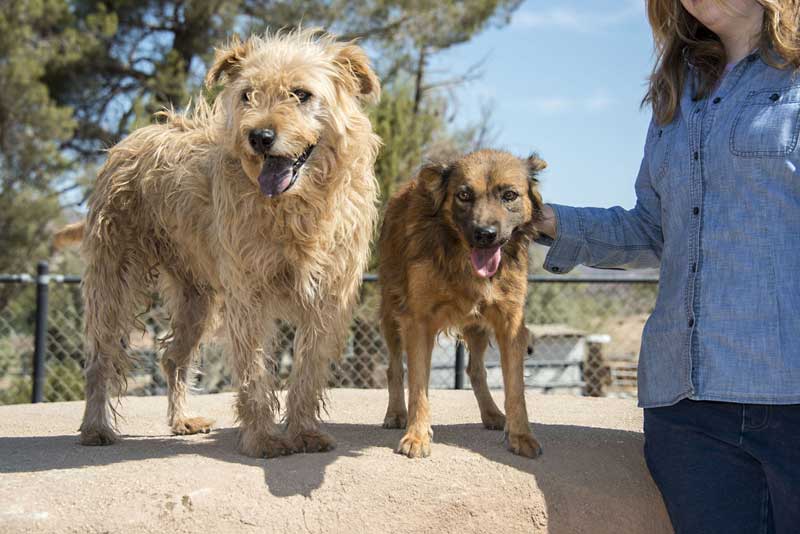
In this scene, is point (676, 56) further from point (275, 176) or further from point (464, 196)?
point (275, 176)

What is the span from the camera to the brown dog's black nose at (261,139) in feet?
12.4

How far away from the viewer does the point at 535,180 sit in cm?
457

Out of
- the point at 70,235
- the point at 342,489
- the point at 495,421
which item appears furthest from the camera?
the point at 70,235

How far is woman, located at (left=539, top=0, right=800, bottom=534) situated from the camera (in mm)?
3207

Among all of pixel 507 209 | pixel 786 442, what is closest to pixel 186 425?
pixel 507 209

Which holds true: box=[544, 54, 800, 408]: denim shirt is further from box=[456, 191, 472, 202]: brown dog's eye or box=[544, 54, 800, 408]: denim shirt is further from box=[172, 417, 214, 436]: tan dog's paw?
box=[172, 417, 214, 436]: tan dog's paw

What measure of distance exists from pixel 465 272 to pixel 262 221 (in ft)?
3.65

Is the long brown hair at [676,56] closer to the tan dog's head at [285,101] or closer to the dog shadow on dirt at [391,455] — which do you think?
the tan dog's head at [285,101]

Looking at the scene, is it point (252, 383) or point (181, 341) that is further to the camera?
point (181, 341)

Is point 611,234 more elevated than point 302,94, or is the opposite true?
point 302,94

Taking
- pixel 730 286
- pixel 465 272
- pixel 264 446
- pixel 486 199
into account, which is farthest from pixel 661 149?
pixel 264 446

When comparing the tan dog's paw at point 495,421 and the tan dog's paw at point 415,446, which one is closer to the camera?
the tan dog's paw at point 415,446

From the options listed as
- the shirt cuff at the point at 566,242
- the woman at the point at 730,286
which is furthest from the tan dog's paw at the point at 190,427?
the woman at the point at 730,286

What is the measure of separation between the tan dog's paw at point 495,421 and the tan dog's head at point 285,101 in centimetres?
198
